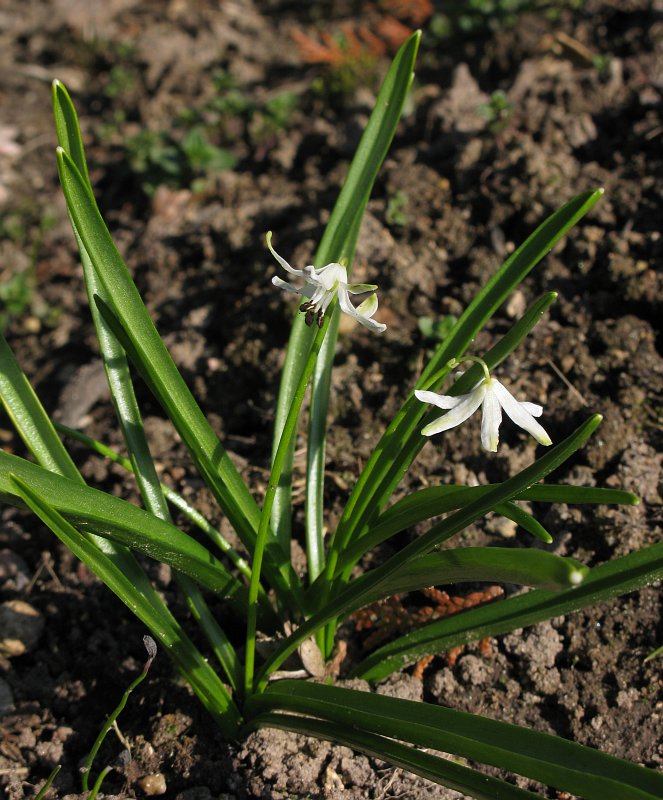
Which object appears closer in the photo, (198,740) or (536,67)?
(198,740)

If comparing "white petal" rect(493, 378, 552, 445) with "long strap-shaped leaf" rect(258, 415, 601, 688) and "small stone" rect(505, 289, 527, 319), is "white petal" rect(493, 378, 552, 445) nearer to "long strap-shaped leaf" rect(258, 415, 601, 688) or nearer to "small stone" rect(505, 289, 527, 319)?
"long strap-shaped leaf" rect(258, 415, 601, 688)

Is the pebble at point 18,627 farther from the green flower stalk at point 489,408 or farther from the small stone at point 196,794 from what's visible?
the green flower stalk at point 489,408

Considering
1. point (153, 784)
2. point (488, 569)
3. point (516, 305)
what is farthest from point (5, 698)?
point (516, 305)

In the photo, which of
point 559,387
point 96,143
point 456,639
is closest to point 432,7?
point 96,143

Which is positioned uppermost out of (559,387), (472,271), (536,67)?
(536,67)

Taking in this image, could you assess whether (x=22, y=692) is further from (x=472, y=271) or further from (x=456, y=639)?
(x=472, y=271)

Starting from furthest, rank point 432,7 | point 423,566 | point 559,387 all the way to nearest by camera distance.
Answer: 1. point 432,7
2. point 559,387
3. point 423,566

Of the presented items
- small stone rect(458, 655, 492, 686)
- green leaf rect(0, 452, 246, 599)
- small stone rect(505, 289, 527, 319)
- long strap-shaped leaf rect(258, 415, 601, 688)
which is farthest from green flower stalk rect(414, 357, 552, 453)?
small stone rect(505, 289, 527, 319)

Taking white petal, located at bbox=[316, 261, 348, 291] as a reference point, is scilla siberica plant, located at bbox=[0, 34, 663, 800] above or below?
below
